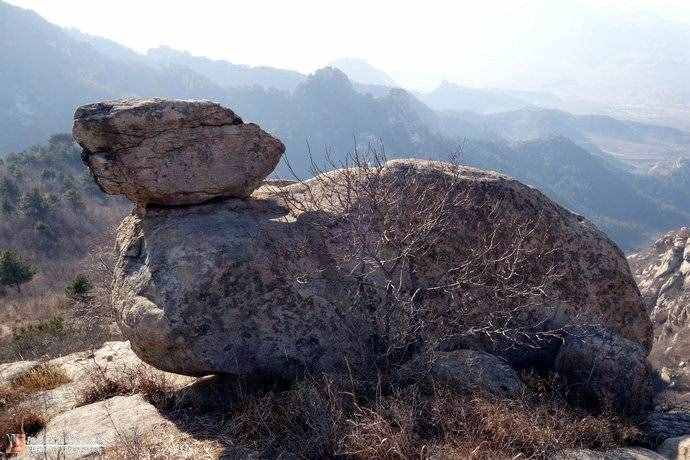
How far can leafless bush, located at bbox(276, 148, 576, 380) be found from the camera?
6.48m

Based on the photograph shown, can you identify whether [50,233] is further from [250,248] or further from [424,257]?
[424,257]

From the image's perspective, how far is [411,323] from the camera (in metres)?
6.55

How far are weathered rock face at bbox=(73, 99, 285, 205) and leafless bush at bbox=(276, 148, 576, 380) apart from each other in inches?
39.5

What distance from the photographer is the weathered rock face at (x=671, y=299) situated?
22622mm

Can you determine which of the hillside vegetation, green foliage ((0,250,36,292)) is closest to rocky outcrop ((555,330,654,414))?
the hillside vegetation

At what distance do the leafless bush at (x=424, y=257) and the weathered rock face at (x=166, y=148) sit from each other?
100cm

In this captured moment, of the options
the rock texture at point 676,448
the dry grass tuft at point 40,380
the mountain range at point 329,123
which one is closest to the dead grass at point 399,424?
the rock texture at point 676,448

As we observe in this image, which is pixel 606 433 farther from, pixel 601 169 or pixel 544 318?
pixel 601 169

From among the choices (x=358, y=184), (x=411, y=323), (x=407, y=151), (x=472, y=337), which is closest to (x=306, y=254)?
(x=358, y=184)

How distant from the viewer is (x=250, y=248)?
6.96 metres

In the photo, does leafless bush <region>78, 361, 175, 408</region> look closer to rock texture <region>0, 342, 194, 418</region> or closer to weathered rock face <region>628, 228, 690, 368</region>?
rock texture <region>0, 342, 194, 418</region>

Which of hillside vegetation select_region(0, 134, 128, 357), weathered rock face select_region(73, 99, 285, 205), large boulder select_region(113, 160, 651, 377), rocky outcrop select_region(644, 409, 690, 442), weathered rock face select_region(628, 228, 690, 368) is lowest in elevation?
hillside vegetation select_region(0, 134, 128, 357)

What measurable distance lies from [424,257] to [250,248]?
237 cm

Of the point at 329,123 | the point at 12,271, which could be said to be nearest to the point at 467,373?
the point at 12,271
